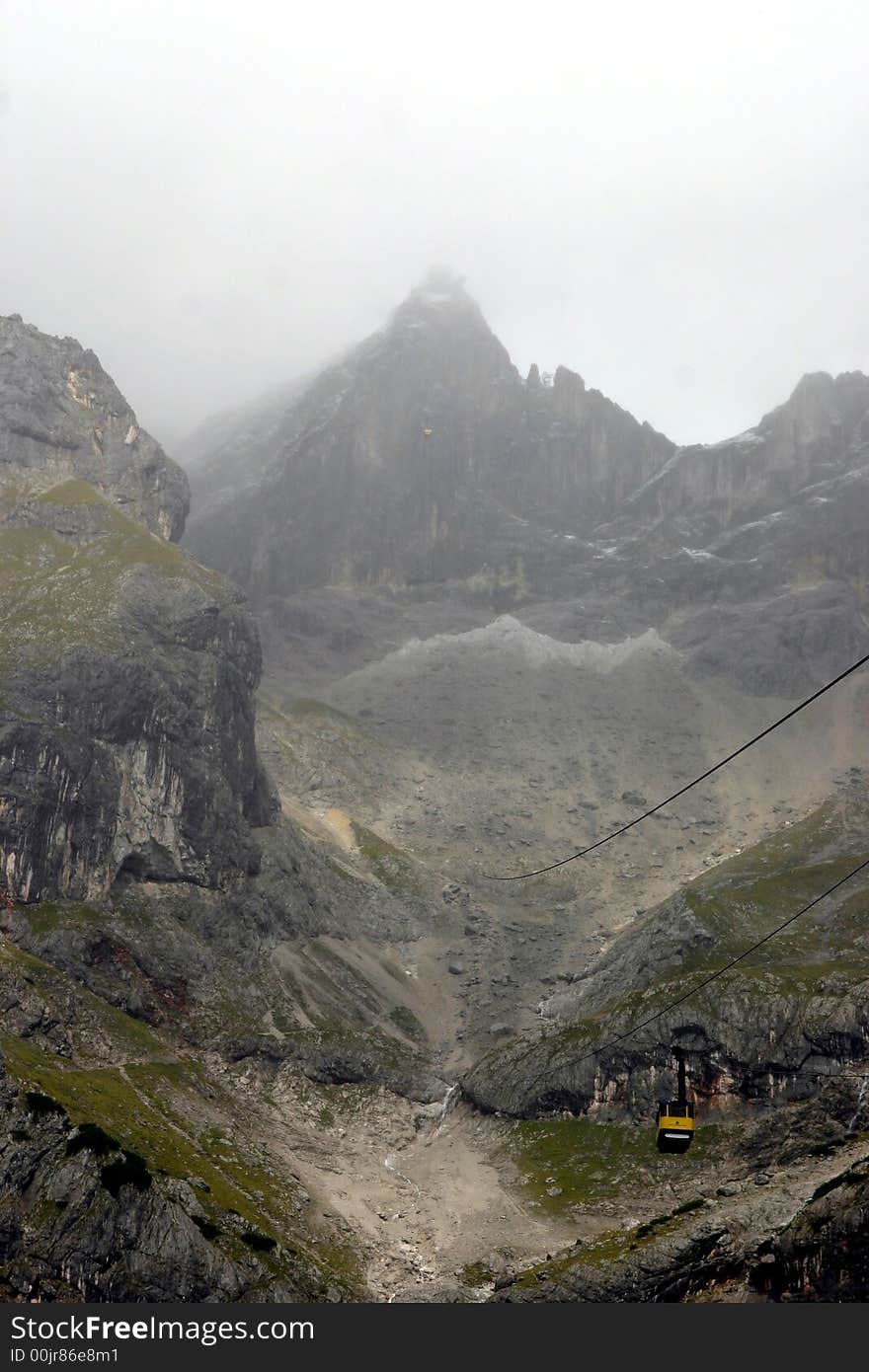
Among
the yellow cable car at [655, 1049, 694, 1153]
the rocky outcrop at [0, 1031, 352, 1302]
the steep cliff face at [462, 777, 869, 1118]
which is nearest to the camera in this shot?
the yellow cable car at [655, 1049, 694, 1153]

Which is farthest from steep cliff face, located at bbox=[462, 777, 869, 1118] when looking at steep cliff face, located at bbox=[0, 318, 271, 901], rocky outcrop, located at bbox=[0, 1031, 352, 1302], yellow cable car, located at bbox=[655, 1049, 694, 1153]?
yellow cable car, located at bbox=[655, 1049, 694, 1153]

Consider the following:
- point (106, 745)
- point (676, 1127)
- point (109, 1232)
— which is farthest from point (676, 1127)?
point (106, 745)

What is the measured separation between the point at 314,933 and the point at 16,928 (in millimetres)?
52954

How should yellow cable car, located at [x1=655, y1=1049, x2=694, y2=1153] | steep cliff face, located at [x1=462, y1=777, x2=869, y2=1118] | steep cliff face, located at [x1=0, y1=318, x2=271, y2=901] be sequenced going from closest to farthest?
1. yellow cable car, located at [x1=655, y1=1049, x2=694, y2=1153]
2. steep cliff face, located at [x1=462, y1=777, x2=869, y2=1118]
3. steep cliff face, located at [x1=0, y1=318, x2=271, y2=901]

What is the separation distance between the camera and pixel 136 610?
19475 centimetres

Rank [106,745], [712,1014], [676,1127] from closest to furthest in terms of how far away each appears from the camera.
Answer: [676,1127] → [712,1014] → [106,745]

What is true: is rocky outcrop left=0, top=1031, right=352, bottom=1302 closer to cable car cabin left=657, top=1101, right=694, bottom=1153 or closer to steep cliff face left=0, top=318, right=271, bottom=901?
cable car cabin left=657, top=1101, right=694, bottom=1153

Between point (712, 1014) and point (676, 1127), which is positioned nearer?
point (676, 1127)

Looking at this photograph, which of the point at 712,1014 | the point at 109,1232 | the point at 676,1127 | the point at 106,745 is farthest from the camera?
the point at 106,745

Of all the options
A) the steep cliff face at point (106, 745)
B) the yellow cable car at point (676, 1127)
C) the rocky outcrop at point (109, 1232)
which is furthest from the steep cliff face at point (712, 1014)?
the yellow cable car at point (676, 1127)

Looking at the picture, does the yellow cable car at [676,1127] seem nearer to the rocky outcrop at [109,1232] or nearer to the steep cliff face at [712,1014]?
the rocky outcrop at [109,1232]

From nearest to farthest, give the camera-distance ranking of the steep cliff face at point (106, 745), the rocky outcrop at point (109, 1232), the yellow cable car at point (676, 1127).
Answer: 1. the yellow cable car at point (676, 1127)
2. the rocky outcrop at point (109, 1232)
3. the steep cliff face at point (106, 745)

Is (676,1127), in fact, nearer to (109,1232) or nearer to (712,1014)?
(109,1232)

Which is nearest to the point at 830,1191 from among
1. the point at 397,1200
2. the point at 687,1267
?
the point at 687,1267
